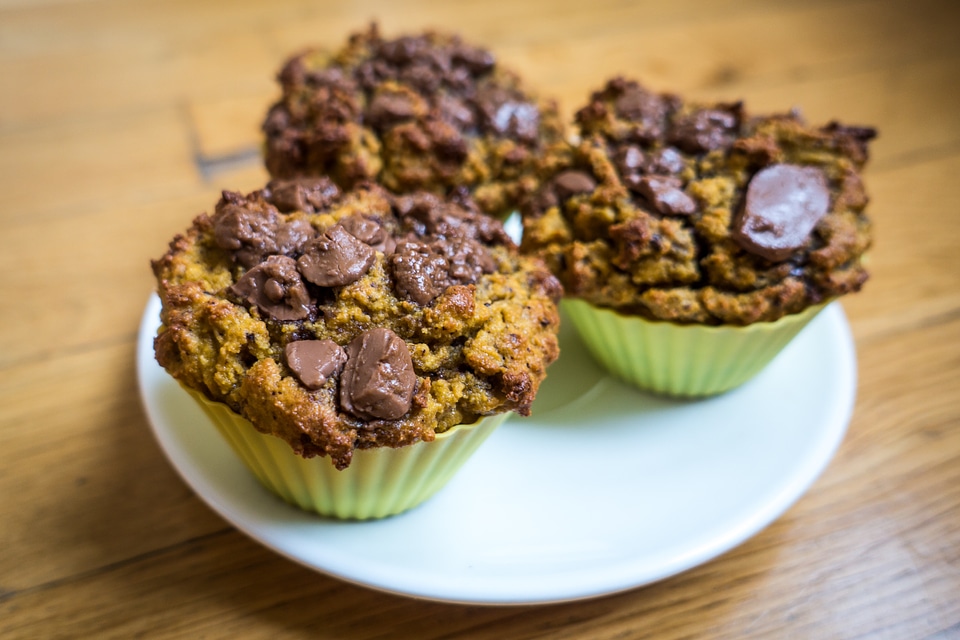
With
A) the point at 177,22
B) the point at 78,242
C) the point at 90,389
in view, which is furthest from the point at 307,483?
the point at 177,22

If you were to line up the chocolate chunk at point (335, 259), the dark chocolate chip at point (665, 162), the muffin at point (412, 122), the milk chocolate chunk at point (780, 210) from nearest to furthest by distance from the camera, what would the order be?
1. the chocolate chunk at point (335, 259)
2. the milk chocolate chunk at point (780, 210)
3. the dark chocolate chip at point (665, 162)
4. the muffin at point (412, 122)

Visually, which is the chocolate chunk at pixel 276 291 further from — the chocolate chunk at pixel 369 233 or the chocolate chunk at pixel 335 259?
the chocolate chunk at pixel 369 233

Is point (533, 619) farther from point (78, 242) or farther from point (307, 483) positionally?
point (78, 242)

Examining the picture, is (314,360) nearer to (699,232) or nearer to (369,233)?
(369,233)

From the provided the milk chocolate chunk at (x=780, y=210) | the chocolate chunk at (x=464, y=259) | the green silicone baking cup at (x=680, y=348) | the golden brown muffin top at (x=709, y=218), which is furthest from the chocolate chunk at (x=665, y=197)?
the chocolate chunk at (x=464, y=259)

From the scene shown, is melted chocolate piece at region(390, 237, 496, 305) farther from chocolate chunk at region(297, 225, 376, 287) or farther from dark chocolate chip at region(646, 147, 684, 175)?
dark chocolate chip at region(646, 147, 684, 175)
